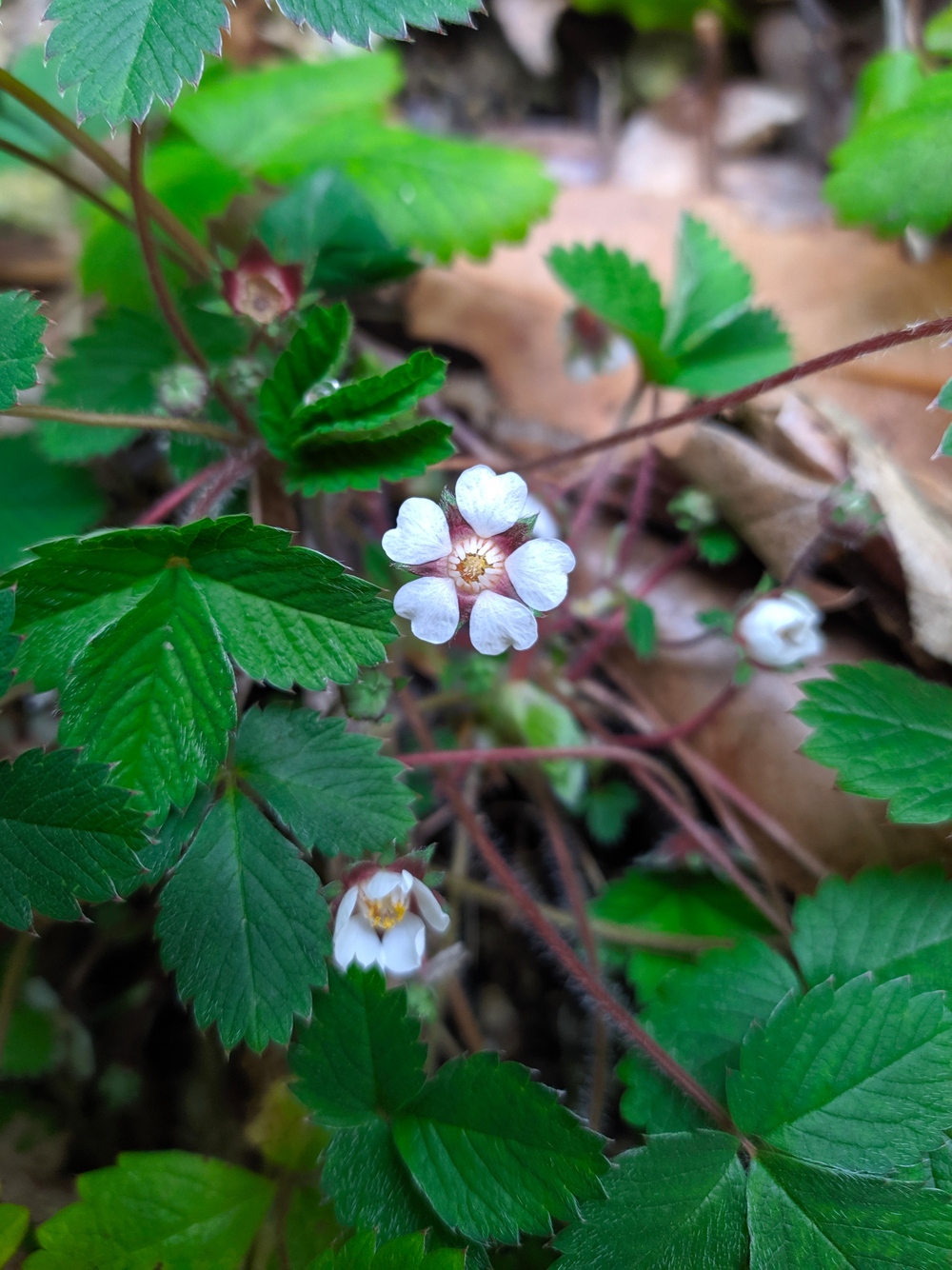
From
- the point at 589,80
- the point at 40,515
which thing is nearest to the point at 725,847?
the point at 40,515

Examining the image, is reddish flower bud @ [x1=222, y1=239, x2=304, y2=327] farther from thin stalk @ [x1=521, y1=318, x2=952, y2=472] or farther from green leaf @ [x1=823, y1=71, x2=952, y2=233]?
green leaf @ [x1=823, y1=71, x2=952, y2=233]

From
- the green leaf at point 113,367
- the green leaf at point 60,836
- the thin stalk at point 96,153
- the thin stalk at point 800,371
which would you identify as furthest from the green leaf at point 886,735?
the green leaf at point 113,367

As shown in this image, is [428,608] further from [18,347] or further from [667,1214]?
[667,1214]

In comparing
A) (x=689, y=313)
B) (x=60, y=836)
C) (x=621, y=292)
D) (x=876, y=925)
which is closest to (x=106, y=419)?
(x=60, y=836)

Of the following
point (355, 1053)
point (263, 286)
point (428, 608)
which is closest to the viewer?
point (428, 608)

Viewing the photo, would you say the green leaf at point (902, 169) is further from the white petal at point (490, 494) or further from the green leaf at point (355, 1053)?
the green leaf at point (355, 1053)

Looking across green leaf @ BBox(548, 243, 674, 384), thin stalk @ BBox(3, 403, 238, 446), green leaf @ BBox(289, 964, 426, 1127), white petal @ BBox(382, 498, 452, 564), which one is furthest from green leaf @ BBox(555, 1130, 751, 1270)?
green leaf @ BBox(548, 243, 674, 384)
